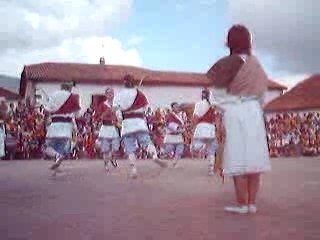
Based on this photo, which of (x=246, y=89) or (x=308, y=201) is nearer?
(x=246, y=89)

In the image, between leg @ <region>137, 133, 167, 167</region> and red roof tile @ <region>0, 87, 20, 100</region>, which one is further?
leg @ <region>137, 133, 167, 167</region>

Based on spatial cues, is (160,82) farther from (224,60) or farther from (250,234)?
(250,234)


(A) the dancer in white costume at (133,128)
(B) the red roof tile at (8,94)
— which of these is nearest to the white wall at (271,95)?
(B) the red roof tile at (8,94)

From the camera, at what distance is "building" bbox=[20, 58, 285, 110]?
314 centimetres

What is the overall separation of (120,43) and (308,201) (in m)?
1.15

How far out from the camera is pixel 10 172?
3.83m

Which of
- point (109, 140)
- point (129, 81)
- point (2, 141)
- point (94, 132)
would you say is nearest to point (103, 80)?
point (129, 81)

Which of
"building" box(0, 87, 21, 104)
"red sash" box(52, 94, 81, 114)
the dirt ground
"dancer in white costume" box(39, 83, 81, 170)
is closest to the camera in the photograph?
the dirt ground

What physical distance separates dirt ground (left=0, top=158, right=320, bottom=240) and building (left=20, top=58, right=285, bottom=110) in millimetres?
510

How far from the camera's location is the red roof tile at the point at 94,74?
3.12 metres

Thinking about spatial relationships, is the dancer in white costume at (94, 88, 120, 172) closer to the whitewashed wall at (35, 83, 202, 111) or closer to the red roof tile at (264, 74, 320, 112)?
the whitewashed wall at (35, 83, 202, 111)

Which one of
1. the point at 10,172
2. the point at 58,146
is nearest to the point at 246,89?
the point at 10,172

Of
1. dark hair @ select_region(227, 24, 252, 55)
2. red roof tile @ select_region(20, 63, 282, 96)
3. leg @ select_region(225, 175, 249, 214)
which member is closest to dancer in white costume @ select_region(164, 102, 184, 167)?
red roof tile @ select_region(20, 63, 282, 96)

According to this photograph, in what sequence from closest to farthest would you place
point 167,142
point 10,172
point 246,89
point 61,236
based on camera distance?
point 61,236 < point 246,89 < point 10,172 < point 167,142
